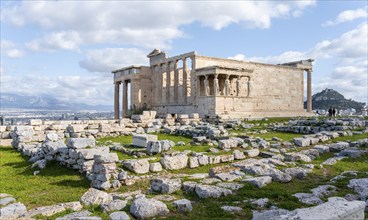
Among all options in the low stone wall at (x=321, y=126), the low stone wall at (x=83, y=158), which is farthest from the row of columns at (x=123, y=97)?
the low stone wall at (x=83, y=158)

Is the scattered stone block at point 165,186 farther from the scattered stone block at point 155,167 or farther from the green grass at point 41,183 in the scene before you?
the green grass at point 41,183

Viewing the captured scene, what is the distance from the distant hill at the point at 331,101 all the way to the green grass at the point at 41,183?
99831mm

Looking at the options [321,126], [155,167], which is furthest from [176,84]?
[155,167]

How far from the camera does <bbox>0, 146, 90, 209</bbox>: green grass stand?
9210mm

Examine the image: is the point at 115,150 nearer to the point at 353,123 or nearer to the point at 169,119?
the point at 169,119

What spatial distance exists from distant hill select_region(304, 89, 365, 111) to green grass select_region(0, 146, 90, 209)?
3930 inches

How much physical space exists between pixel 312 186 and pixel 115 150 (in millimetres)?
9148

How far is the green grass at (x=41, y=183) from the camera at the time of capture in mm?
9210

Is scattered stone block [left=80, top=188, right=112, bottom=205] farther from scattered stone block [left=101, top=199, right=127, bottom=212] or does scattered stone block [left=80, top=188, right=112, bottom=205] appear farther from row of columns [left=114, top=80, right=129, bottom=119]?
row of columns [left=114, top=80, right=129, bottom=119]

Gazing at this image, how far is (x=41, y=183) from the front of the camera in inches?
442

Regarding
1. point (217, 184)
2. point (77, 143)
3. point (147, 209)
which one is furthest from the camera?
point (77, 143)

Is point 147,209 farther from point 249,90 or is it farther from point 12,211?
point 249,90

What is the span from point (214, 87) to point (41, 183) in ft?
88.6

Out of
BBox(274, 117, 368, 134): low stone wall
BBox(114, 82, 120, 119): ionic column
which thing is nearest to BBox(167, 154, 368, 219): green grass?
BBox(274, 117, 368, 134): low stone wall
